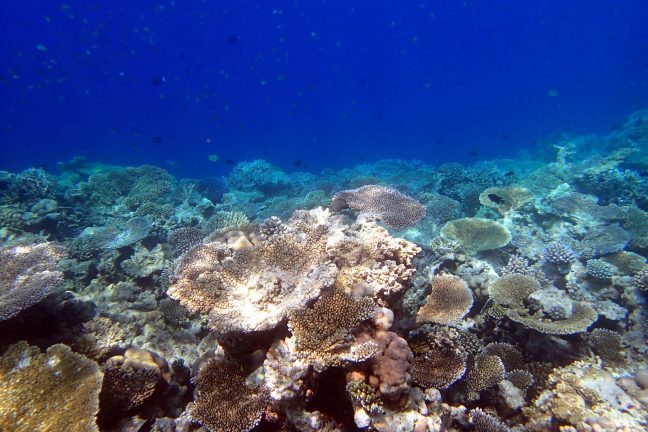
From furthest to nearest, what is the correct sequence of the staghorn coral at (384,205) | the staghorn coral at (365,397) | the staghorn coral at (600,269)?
the staghorn coral at (600,269) → the staghorn coral at (384,205) → the staghorn coral at (365,397)

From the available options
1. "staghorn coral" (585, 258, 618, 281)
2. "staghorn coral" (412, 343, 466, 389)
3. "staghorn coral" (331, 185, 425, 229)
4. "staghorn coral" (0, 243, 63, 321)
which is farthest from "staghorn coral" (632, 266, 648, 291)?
"staghorn coral" (0, 243, 63, 321)

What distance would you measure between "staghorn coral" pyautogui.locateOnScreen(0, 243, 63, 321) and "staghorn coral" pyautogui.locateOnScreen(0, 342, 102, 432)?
2.87ft

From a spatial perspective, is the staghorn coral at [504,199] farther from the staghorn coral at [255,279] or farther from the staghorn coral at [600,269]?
the staghorn coral at [255,279]

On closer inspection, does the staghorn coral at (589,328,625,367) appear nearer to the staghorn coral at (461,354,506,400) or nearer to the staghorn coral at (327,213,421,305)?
the staghorn coral at (461,354,506,400)

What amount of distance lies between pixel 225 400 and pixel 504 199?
1003 cm

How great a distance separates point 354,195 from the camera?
288 inches

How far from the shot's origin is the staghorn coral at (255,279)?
3873mm

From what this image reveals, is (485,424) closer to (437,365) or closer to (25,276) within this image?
(437,365)

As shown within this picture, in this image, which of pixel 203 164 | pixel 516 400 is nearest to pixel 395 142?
pixel 203 164

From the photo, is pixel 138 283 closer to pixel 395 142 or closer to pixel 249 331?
pixel 249 331

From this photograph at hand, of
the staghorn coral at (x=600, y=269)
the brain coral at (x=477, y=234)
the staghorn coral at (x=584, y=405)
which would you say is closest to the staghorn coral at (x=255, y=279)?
the staghorn coral at (x=584, y=405)

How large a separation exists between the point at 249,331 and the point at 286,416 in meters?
Answer: 0.94

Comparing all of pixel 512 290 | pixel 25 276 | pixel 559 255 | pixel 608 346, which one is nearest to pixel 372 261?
pixel 512 290

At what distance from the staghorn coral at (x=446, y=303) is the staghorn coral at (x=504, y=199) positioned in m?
5.90
